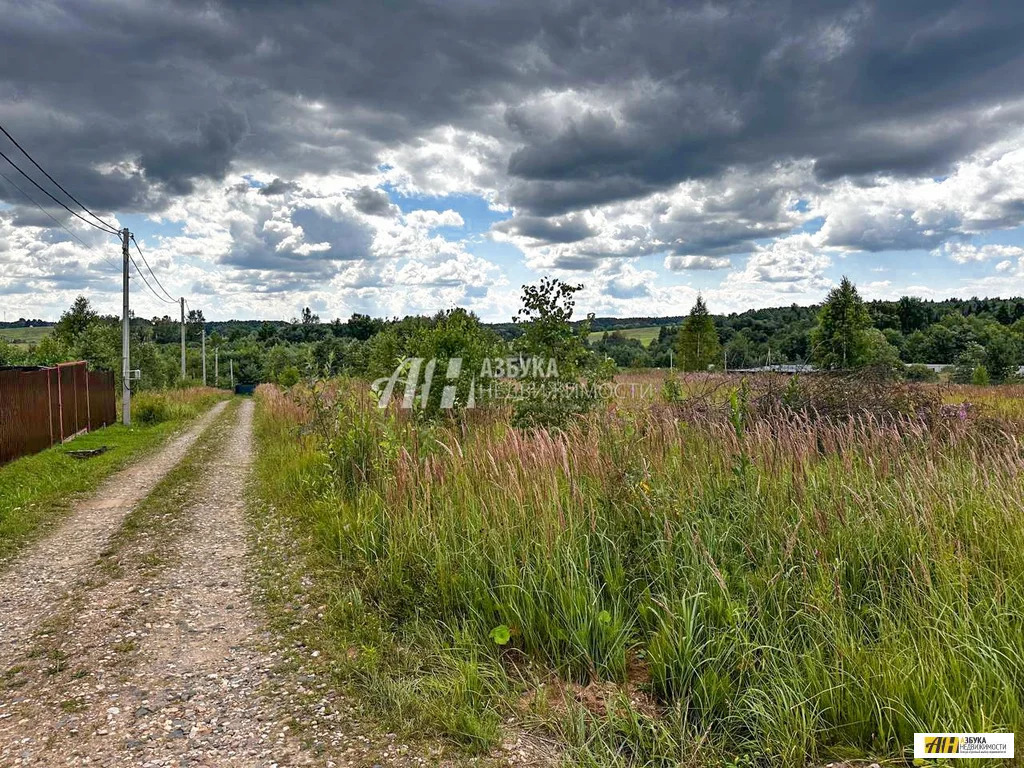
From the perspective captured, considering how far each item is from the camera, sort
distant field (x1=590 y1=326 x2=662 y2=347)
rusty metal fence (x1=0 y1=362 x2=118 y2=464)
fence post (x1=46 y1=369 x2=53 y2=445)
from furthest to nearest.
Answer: distant field (x1=590 y1=326 x2=662 y2=347) < fence post (x1=46 y1=369 x2=53 y2=445) < rusty metal fence (x1=0 y1=362 x2=118 y2=464)

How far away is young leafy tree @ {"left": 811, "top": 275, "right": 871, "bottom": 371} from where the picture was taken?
29594 mm

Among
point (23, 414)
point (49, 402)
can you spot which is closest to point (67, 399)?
point (49, 402)

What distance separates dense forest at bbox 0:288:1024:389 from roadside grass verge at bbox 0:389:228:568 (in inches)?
160

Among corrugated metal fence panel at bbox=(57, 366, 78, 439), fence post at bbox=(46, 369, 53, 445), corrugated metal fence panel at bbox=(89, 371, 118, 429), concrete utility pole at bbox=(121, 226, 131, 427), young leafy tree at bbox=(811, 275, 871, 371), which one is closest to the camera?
fence post at bbox=(46, 369, 53, 445)

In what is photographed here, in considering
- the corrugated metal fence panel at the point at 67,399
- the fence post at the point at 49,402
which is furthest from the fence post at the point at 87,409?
the fence post at the point at 49,402

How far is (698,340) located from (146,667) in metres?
52.0

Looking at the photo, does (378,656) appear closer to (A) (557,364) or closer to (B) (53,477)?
(A) (557,364)

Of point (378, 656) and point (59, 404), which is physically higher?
point (59, 404)

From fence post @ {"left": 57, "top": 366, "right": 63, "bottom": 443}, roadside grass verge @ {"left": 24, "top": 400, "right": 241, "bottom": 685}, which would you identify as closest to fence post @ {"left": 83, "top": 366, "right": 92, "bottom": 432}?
fence post @ {"left": 57, "top": 366, "right": 63, "bottom": 443}

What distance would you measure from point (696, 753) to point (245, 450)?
1313cm

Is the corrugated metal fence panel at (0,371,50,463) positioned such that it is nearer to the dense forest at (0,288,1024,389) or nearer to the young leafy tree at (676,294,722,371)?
the dense forest at (0,288,1024,389)

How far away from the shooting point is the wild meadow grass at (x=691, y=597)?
2.63 metres

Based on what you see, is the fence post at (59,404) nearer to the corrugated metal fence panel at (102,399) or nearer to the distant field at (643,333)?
the corrugated metal fence panel at (102,399)

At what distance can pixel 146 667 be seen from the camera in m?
3.50
